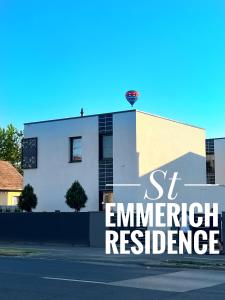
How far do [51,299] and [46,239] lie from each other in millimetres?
16400

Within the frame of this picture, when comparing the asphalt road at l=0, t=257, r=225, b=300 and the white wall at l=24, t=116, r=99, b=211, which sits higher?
the white wall at l=24, t=116, r=99, b=211

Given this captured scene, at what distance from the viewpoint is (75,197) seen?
2886 centimetres

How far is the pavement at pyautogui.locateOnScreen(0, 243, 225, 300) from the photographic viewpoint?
10.8 metres

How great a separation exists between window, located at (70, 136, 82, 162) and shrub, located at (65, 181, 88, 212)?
6.70 feet

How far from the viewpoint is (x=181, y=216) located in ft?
76.6

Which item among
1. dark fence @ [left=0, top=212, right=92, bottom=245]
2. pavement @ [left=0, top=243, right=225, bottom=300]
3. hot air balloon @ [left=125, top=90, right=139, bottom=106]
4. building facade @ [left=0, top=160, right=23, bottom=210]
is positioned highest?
hot air balloon @ [left=125, top=90, right=139, bottom=106]

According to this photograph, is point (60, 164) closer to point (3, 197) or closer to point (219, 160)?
point (219, 160)

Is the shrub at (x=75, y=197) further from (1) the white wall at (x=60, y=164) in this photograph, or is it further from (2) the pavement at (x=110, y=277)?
(2) the pavement at (x=110, y=277)

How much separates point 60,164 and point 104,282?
18.7 m

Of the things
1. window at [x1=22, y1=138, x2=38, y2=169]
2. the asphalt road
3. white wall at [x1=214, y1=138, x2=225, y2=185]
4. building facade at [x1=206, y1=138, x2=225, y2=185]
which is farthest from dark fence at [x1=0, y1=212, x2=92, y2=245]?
white wall at [x1=214, y1=138, x2=225, y2=185]

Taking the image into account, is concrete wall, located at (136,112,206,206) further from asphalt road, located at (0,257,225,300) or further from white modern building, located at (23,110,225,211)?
asphalt road, located at (0,257,225,300)

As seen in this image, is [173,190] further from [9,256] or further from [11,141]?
[11,141]

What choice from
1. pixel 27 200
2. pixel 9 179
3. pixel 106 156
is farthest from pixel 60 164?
pixel 9 179

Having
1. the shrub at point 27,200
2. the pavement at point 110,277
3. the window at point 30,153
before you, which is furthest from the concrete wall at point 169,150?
the pavement at point 110,277
